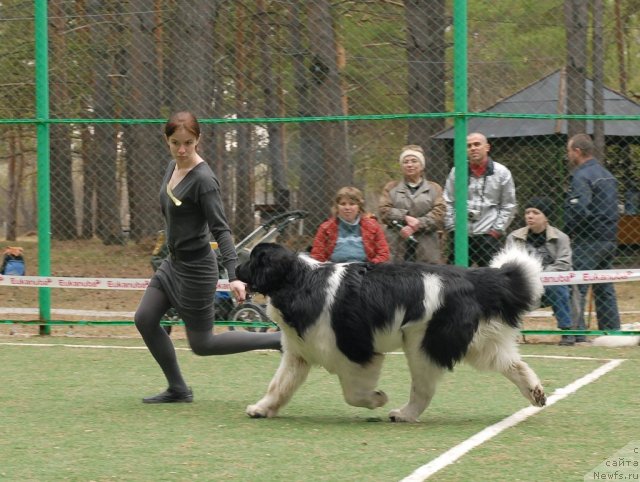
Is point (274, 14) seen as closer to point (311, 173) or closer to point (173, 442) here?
point (311, 173)

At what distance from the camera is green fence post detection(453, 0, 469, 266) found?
900 centimetres

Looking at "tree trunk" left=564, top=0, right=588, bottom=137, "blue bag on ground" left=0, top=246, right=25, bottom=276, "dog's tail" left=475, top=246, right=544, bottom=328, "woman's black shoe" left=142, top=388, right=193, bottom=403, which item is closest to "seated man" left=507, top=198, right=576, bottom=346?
"tree trunk" left=564, top=0, right=588, bottom=137

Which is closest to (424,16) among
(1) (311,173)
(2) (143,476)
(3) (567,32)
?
(3) (567,32)

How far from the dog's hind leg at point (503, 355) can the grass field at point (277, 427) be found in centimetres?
20

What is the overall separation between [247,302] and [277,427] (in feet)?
12.4

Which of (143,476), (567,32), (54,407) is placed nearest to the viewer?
(143,476)

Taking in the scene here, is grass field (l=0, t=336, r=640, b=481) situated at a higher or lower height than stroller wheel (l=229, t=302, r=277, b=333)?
lower

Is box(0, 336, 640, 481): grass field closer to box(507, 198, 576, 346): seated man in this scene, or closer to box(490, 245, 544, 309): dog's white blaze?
box(490, 245, 544, 309): dog's white blaze

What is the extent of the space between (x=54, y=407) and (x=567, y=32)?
5.91 meters

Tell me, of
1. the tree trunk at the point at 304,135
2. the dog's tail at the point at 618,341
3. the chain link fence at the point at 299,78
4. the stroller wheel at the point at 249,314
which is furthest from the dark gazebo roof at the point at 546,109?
the stroller wheel at the point at 249,314

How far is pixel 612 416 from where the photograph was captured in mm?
5980

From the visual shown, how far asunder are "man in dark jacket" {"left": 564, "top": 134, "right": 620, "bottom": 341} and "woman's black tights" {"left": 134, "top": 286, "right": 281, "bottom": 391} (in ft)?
13.0

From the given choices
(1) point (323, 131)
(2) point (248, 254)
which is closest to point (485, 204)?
(2) point (248, 254)

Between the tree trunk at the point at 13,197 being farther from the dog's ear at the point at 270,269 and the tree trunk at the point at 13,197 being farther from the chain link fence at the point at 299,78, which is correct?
the dog's ear at the point at 270,269
